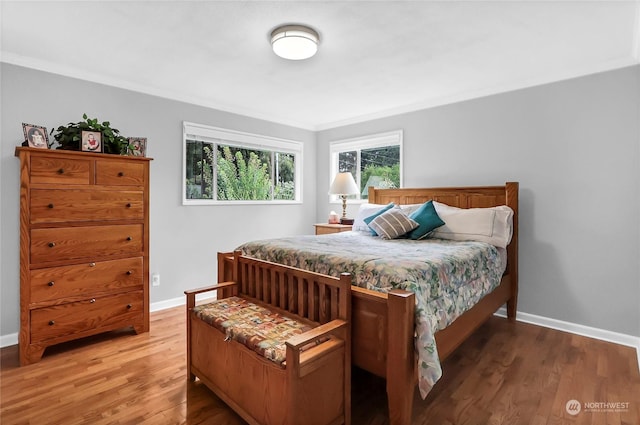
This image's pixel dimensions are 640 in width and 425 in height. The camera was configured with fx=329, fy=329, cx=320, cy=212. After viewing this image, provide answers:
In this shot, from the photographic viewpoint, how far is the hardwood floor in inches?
69.1

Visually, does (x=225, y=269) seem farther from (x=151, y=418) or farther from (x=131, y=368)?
(x=151, y=418)

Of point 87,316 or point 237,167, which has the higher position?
point 237,167

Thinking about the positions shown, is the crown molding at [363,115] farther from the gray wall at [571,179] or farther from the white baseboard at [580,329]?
the white baseboard at [580,329]

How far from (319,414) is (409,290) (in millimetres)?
712

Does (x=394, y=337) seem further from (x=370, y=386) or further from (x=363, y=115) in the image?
(x=363, y=115)

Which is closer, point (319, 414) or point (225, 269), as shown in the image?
point (319, 414)

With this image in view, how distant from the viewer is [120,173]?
2725 mm

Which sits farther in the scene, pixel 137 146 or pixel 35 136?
pixel 137 146

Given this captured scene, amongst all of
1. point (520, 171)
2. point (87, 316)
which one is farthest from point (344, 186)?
point (87, 316)

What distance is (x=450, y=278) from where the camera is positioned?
6.51ft

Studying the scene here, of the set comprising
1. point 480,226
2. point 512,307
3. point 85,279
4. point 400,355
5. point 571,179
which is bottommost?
point 512,307

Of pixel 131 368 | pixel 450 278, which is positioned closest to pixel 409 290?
pixel 450 278

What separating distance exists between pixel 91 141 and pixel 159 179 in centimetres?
87

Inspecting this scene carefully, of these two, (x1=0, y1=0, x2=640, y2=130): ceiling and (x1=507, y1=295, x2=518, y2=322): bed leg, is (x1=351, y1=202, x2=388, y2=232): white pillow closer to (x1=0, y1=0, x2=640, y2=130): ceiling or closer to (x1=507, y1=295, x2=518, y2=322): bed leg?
(x1=0, y1=0, x2=640, y2=130): ceiling
